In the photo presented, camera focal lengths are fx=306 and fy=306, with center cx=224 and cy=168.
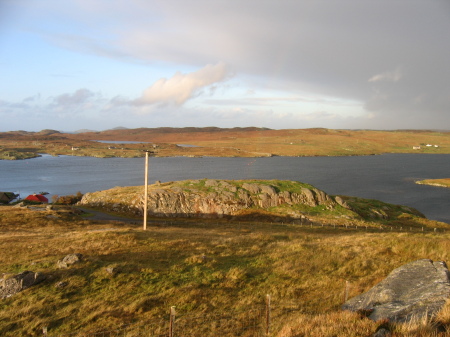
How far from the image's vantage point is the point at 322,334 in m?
7.66

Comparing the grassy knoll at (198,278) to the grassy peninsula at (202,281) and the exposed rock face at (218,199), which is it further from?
the exposed rock face at (218,199)

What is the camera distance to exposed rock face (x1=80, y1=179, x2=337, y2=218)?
43.6 metres

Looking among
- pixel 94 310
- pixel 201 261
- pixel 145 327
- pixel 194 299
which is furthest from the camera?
pixel 201 261

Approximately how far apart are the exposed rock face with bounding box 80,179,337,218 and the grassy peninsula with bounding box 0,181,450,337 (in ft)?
65.5

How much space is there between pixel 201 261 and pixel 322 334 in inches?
406

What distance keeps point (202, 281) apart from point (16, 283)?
807 centimetres

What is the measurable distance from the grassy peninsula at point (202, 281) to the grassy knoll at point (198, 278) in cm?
5

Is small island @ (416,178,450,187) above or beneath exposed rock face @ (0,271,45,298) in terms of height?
beneath

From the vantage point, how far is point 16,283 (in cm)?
1317

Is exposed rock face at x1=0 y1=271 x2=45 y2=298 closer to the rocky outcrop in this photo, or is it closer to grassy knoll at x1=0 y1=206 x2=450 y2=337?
grassy knoll at x1=0 y1=206 x2=450 y2=337

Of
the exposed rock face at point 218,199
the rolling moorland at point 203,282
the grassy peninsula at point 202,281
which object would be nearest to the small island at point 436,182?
the exposed rock face at point 218,199

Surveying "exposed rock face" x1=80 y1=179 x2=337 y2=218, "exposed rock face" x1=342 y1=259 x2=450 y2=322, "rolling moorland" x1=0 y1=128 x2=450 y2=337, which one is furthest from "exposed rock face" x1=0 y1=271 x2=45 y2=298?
"exposed rock face" x1=80 y1=179 x2=337 y2=218

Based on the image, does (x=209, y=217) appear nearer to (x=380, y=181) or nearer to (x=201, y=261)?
(x=201, y=261)

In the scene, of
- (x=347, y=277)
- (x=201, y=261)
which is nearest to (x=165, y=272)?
(x=201, y=261)
